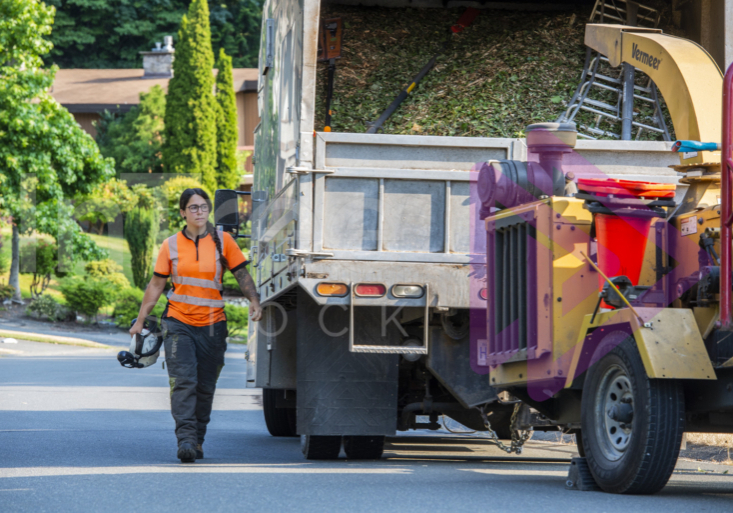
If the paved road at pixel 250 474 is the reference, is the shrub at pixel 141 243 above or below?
above

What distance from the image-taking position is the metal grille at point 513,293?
5.84 metres

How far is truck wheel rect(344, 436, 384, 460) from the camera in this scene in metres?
7.17

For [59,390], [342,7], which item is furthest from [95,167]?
[342,7]

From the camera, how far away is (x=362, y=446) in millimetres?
7188

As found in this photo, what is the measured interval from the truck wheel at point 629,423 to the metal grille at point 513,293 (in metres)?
0.54

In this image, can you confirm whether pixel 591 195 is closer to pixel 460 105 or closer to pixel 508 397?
pixel 508 397

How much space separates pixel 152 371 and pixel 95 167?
13.3m

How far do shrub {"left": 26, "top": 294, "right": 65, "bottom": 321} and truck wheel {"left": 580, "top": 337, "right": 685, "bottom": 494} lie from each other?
25957 millimetres

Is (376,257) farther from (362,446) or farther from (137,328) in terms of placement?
(137,328)

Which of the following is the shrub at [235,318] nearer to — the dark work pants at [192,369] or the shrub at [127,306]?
the shrub at [127,306]

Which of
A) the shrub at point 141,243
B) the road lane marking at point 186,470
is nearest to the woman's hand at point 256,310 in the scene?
the road lane marking at point 186,470

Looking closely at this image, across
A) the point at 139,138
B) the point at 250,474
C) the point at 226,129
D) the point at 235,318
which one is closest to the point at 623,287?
the point at 250,474

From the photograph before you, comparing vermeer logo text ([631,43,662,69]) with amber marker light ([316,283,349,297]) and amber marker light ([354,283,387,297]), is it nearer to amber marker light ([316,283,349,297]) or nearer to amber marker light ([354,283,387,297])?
amber marker light ([354,283,387,297])

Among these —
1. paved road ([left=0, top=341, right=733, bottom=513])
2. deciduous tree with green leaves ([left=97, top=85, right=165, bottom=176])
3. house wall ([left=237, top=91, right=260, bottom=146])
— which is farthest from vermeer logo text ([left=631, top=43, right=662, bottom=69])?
house wall ([left=237, top=91, right=260, bottom=146])
